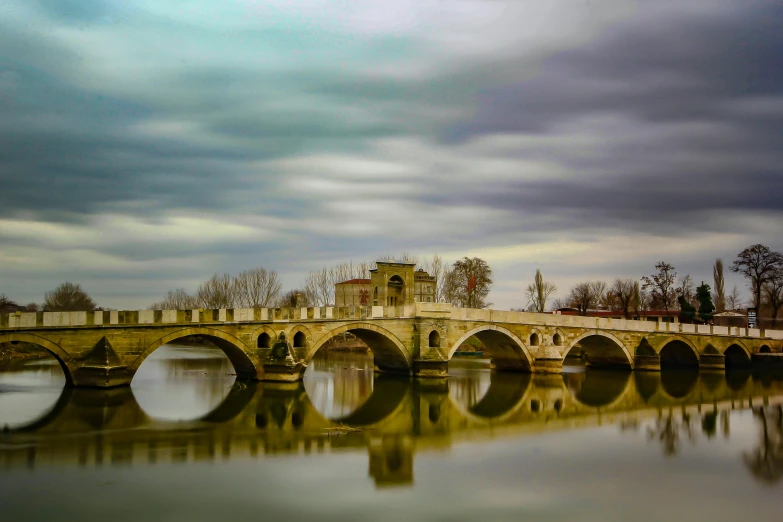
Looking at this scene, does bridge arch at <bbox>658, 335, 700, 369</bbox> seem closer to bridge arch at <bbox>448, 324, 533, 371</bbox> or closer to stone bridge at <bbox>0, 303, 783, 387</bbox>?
stone bridge at <bbox>0, 303, 783, 387</bbox>

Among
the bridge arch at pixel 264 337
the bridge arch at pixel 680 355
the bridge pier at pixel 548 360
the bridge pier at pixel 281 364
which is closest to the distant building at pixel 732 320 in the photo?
the bridge arch at pixel 680 355

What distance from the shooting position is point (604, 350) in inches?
1366

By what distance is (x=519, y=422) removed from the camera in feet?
64.0

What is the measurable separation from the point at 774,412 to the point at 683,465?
396 inches

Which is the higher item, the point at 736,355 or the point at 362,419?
the point at 736,355

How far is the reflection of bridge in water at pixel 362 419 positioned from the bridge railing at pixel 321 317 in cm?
222

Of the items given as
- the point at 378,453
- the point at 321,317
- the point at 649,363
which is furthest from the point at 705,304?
the point at 378,453

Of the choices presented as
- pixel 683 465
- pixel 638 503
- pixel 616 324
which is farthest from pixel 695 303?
pixel 638 503

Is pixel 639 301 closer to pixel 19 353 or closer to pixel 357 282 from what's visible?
pixel 357 282

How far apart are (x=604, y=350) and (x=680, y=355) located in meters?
6.12

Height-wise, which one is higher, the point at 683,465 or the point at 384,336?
the point at 384,336

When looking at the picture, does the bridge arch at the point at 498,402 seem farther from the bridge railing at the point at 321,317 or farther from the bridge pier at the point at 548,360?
the bridge railing at the point at 321,317

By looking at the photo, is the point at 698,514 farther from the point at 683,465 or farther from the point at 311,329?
the point at 311,329

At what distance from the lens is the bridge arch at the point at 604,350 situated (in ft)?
108
